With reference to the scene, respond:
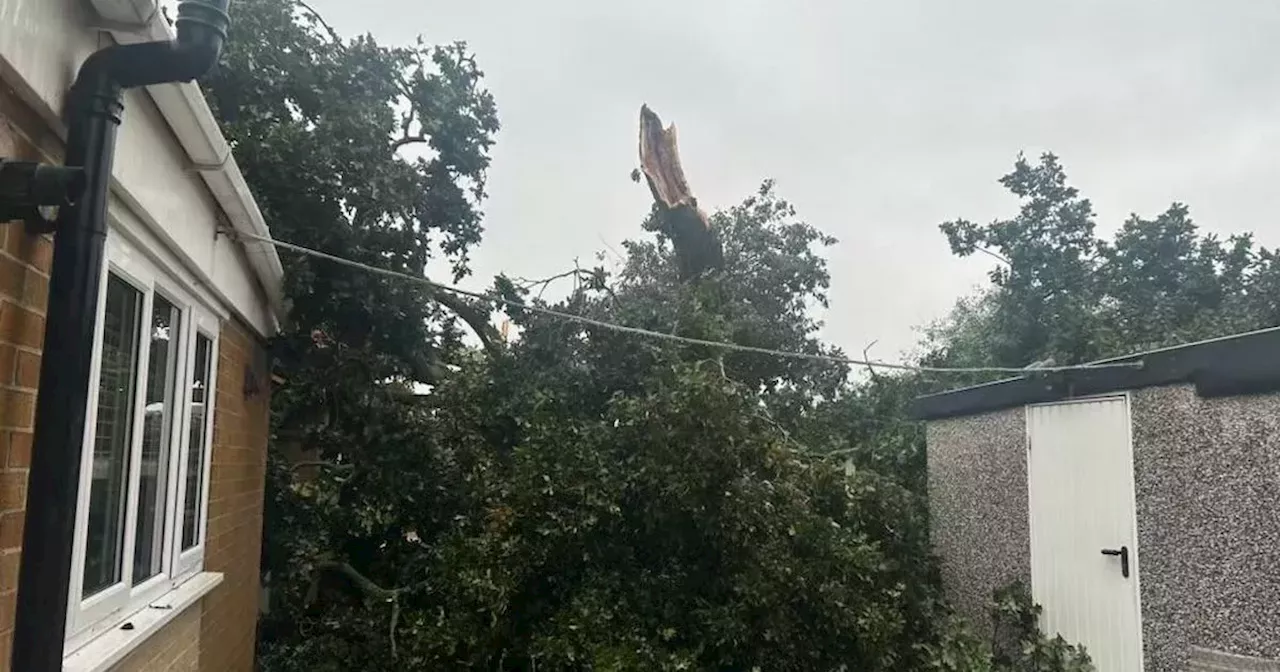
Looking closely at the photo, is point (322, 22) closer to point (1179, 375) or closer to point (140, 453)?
point (140, 453)

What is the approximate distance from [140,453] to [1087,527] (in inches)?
233

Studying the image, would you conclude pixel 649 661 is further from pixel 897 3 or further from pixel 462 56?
pixel 897 3

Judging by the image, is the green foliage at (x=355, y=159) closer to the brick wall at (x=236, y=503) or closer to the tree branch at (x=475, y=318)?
the tree branch at (x=475, y=318)

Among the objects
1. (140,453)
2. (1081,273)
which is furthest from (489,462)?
(1081,273)

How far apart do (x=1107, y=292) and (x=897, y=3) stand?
18.6 ft

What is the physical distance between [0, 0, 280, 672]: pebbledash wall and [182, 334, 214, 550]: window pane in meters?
0.17

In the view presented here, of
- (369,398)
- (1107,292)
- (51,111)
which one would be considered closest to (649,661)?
(369,398)

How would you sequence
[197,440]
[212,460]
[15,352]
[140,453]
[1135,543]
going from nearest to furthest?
1. [15,352]
2. [140,453]
3. [197,440]
4. [212,460]
5. [1135,543]

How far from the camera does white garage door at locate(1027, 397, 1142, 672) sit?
5.70m

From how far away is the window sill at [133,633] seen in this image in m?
2.41

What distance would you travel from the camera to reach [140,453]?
9.92ft

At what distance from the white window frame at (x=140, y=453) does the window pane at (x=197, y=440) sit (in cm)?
2

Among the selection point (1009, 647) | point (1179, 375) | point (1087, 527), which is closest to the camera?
point (1179, 375)

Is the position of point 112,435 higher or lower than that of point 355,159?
lower
